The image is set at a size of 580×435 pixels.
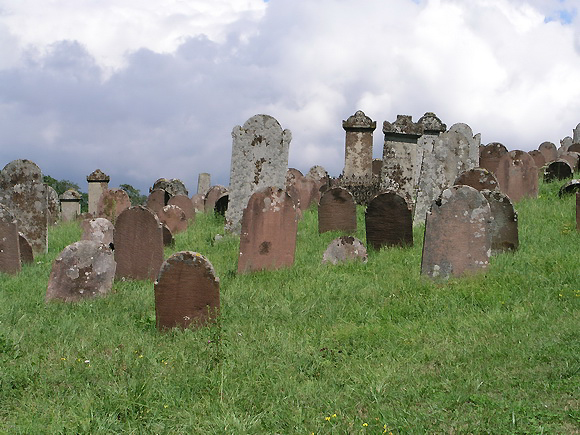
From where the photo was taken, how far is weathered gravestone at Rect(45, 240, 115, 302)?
890cm

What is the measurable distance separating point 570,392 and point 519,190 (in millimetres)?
11647

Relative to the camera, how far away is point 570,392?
15.8 feet

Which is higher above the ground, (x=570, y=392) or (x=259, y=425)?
(x=570, y=392)

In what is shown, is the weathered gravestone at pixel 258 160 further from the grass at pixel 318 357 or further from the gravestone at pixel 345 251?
the grass at pixel 318 357

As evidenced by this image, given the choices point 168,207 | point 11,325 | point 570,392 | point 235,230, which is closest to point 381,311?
point 570,392

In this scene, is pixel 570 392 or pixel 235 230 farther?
pixel 235 230

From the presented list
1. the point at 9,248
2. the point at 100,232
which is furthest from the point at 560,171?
the point at 9,248

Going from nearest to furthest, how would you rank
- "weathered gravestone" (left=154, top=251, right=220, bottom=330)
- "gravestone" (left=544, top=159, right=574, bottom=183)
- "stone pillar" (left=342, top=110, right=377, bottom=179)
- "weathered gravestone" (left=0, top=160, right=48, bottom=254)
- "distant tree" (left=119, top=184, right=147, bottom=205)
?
"weathered gravestone" (left=154, top=251, right=220, bottom=330) < "weathered gravestone" (left=0, top=160, right=48, bottom=254) < "gravestone" (left=544, top=159, right=574, bottom=183) < "stone pillar" (left=342, top=110, right=377, bottom=179) < "distant tree" (left=119, top=184, right=147, bottom=205)

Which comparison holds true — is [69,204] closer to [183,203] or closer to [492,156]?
[183,203]

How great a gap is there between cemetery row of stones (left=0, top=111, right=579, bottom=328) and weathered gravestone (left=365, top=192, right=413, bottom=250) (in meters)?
0.02

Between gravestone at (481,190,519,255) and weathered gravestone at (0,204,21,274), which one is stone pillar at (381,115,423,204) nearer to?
gravestone at (481,190,519,255)

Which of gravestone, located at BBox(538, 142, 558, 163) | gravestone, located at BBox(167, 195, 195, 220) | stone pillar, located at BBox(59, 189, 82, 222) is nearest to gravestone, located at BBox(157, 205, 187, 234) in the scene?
gravestone, located at BBox(167, 195, 195, 220)

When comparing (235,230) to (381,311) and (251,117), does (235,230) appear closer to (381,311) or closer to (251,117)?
(251,117)

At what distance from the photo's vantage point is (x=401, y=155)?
1795 cm
